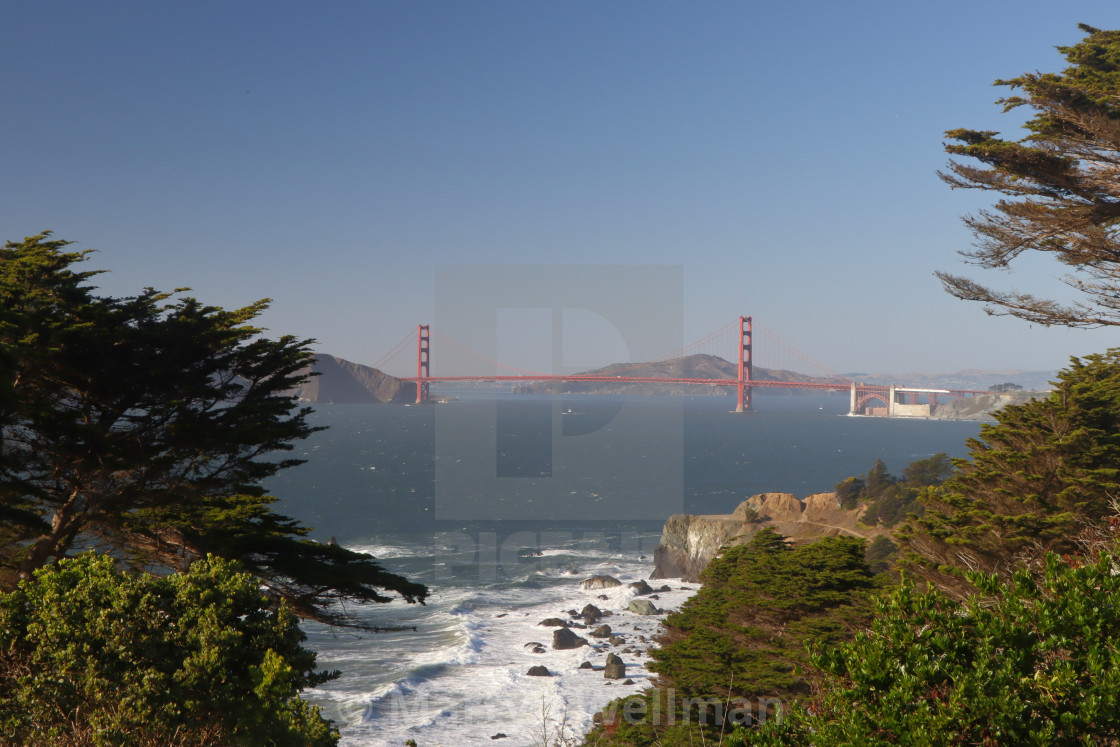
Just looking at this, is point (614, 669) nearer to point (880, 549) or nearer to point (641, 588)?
point (641, 588)

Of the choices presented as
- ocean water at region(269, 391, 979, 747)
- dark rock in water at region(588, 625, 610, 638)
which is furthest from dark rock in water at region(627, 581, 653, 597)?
dark rock in water at region(588, 625, 610, 638)

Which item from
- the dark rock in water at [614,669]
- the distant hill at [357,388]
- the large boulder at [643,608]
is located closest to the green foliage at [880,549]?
the large boulder at [643,608]

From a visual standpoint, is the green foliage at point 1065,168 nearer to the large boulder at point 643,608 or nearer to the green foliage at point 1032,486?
the green foliage at point 1032,486

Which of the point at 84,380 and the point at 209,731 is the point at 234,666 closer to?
the point at 209,731

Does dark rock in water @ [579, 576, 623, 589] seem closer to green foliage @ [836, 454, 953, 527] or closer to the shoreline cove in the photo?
the shoreline cove

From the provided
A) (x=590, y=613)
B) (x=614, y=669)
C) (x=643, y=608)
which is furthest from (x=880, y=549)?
(x=614, y=669)

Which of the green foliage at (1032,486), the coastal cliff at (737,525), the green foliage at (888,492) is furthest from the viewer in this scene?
the coastal cliff at (737,525)
